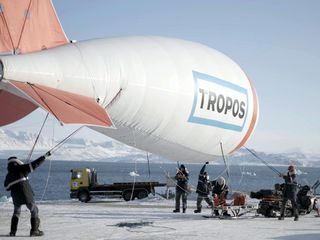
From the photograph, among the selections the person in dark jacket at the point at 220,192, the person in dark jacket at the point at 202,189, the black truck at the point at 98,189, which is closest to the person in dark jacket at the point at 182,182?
the person in dark jacket at the point at 202,189

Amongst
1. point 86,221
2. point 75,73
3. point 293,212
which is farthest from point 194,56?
point 293,212

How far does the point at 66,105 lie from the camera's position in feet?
34.0

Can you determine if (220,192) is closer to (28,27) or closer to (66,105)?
(66,105)

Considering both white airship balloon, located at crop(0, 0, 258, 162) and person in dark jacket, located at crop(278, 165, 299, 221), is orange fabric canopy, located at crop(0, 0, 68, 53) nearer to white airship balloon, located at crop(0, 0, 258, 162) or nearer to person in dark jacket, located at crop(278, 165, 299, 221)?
white airship balloon, located at crop(0, 0, 258, 162)

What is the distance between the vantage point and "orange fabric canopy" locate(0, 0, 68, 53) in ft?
38.3

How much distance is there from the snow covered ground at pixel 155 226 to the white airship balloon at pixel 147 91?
2.28 meters

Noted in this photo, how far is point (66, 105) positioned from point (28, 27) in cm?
298

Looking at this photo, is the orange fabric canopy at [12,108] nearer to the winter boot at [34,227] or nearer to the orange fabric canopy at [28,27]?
the orange fabric canopy at [28,27]

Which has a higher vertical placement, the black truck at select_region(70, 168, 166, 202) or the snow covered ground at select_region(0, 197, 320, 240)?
the black truck at select_region(70, 168, 166, 202)

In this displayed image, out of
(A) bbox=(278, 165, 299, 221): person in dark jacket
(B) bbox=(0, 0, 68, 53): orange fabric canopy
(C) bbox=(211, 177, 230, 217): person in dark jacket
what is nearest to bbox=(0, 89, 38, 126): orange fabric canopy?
(B) bbox=(0, 0, 68, 53): orange fabric canopy

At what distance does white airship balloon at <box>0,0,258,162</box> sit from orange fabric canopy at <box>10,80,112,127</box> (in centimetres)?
2

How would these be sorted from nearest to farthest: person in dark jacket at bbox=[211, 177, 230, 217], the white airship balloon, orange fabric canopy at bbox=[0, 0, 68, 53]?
the white airship balloon, orange fabric canopy at bbox=[0, 0, 68, 53], person in dark jacket at bbox=[211, 177, 230, 217]

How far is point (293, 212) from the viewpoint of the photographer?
18.0 meters

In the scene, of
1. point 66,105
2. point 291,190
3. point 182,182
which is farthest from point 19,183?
point 291,190
